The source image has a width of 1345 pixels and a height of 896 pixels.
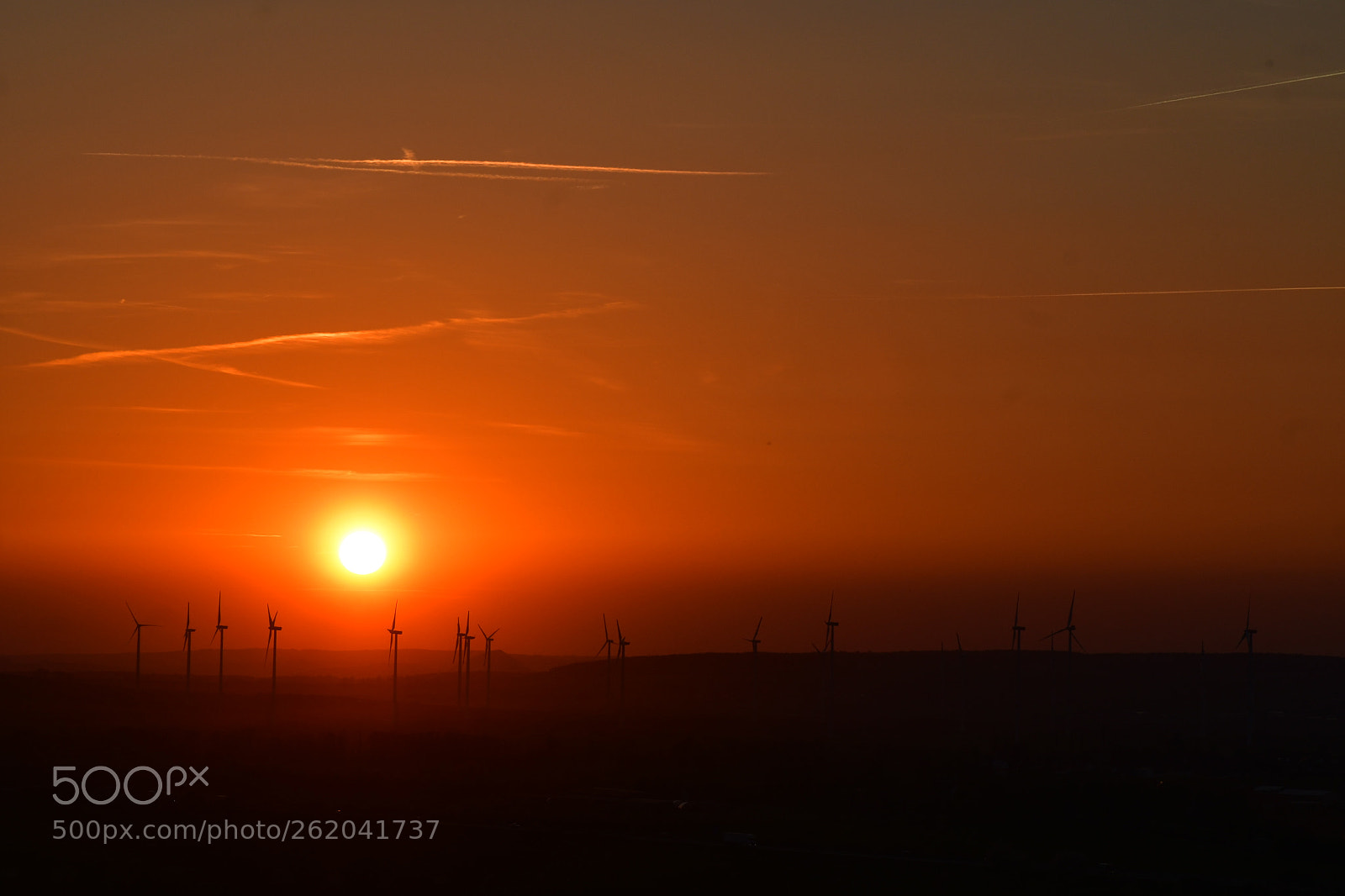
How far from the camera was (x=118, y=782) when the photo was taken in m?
93.4

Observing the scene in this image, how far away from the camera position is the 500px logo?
85125 mm

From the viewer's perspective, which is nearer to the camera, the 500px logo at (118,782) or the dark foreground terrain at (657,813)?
the dark foreground terrain at (657,813)

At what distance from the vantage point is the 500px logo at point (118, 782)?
85.1 meters

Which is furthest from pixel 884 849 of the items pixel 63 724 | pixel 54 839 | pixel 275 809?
pixel 63 724

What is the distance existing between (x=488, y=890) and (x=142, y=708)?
114983 millimetres

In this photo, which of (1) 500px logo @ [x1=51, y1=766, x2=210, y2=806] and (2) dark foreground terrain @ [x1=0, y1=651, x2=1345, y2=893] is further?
(1) 500px logo @ [x1=51, y1=766, x2=210, y2=806]

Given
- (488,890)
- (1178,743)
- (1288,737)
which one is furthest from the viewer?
(1288,737)

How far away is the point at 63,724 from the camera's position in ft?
465

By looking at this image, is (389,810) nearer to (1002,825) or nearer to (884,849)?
(884,849)

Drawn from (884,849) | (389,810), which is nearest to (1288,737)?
(884,849)

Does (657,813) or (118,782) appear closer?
(657,813)

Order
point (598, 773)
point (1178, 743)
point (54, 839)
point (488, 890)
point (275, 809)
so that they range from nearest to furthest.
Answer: point (488, 890) < point (54, 839) < point (275, 809) < point (598, 773) < point (1178, 743)

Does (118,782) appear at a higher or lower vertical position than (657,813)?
higher

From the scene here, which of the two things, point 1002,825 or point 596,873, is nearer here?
point 596,873
